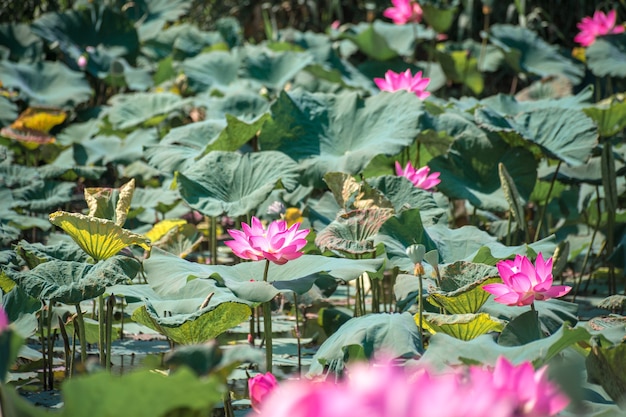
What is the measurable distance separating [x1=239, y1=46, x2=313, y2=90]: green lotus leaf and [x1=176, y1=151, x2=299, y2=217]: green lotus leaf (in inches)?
80.0

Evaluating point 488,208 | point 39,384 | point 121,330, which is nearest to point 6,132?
point 121,330

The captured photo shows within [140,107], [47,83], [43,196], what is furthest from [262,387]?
[47,83]

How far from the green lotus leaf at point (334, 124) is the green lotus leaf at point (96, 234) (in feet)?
2.83

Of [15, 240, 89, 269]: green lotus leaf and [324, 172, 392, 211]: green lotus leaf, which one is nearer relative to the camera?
[15, 240, 89, 269]: green lotus leaf

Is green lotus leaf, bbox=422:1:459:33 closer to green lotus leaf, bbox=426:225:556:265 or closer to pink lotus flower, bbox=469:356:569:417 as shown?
green lotus leaf, bbox=426:225:556:265

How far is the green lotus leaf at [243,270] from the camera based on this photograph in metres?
1.64

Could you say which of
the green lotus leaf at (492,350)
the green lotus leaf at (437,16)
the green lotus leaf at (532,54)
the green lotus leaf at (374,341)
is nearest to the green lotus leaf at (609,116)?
the green lotus leaf at (374,341)

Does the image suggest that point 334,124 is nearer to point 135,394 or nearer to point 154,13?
point 135,394

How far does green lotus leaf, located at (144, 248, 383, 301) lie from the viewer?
164 centimetres

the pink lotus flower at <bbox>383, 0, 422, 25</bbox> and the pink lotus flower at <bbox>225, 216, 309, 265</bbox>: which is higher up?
the pink lotus flower at <bbox>383, 0, 422, 25</bbox>

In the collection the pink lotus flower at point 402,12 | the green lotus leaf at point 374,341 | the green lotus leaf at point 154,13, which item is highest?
the green lotus leaf at point 154,13

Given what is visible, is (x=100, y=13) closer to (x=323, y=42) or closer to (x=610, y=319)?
(x=323, y=42)

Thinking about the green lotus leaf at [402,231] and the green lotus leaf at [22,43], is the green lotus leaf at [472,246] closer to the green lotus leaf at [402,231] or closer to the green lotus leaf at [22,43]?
the green lotus leaf at [402,231]

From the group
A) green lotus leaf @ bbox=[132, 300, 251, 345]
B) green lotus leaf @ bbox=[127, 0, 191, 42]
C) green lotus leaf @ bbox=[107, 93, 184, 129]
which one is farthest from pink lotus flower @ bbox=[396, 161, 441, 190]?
green lotus leaf @ bbox=[127, 0, 191, 42]
